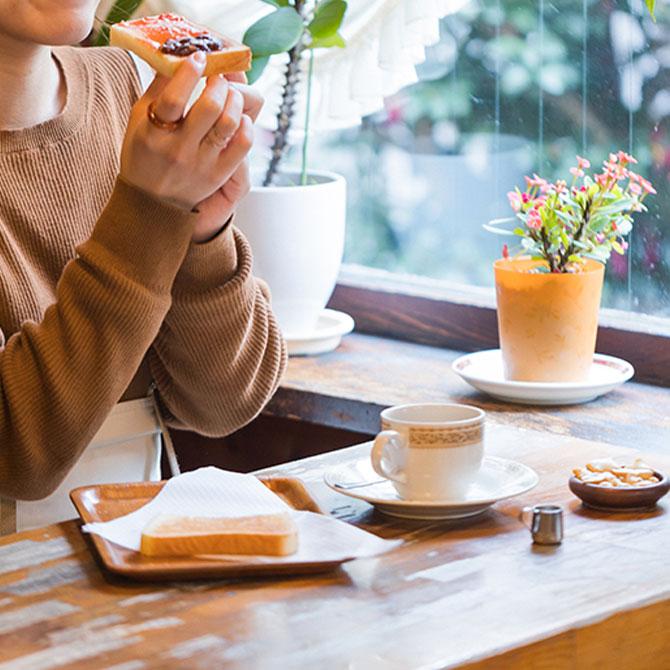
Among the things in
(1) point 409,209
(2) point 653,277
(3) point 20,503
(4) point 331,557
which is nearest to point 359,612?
(4) point 331,557

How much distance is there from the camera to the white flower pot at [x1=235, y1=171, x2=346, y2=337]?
2.07 metres

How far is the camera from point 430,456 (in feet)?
4.02

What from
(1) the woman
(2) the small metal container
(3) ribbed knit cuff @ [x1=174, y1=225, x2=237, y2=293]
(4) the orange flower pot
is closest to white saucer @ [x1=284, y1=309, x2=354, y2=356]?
(4) the orange flower pot

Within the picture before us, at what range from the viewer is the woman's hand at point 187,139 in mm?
1259

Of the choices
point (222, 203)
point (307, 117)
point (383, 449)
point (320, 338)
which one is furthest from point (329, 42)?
point (383, 449)

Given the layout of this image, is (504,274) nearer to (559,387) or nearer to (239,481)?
(559,387)

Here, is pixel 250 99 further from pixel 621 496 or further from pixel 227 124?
pixel 621 496

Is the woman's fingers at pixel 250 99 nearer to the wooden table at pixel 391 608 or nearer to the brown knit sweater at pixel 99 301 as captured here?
the brown knit sweater at pixel 99 301

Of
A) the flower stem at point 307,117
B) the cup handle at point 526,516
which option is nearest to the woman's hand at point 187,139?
the cup handle at point 526,516

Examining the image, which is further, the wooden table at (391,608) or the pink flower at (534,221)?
the pink flower at (534,221)

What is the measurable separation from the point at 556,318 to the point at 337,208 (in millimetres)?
428

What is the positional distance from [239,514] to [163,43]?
Answer: 0.47m

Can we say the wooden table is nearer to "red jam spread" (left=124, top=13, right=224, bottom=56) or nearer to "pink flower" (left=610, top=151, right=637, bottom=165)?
"red jam spread" (left=124, top=13, right=224, bottom=56)

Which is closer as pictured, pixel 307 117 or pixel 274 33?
pixel 274 33
